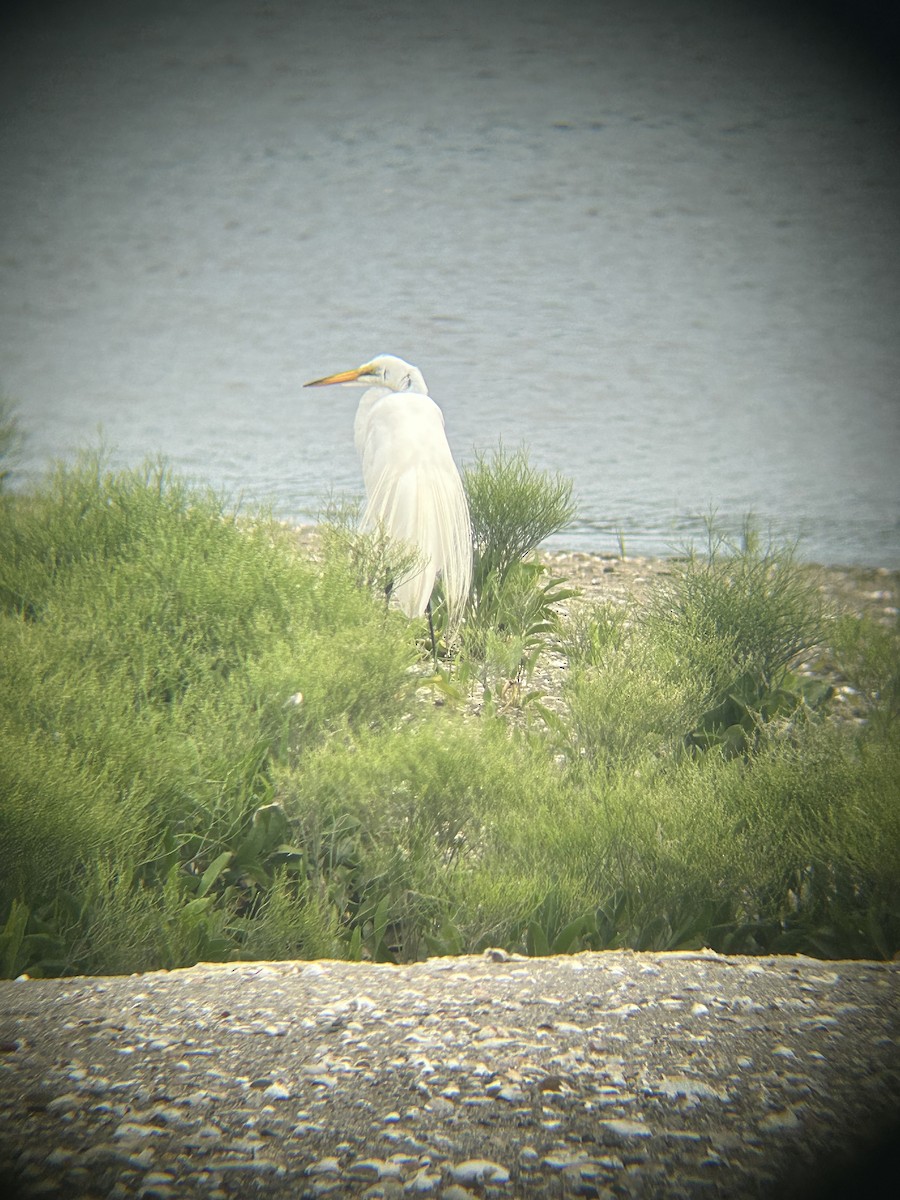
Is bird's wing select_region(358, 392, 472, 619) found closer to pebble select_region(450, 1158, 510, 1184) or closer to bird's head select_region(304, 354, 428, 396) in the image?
bird's head select_region(304, 354, 428, 396)

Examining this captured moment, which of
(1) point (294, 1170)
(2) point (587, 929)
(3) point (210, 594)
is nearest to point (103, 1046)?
(1) point (294, 1170)

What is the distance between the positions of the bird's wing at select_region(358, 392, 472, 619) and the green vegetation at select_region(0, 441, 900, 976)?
20.1 inches

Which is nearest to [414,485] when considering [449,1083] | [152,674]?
[152,674]

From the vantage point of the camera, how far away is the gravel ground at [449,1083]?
89cm

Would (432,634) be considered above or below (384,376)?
below

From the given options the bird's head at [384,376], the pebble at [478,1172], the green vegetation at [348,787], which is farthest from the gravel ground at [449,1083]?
the bird's head at [384,376]

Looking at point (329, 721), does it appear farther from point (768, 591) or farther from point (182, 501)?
point (768, 591)

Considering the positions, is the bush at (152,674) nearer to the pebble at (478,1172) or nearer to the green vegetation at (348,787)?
the green vegetation at (348,787)

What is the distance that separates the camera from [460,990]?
1.33 meters

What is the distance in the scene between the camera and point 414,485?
3492 millimetres

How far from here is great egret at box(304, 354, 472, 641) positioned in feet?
11.3

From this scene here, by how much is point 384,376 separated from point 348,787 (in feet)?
6.47

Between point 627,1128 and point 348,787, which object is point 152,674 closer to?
point 348,787

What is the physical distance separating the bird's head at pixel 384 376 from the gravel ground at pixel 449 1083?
2.53 metres
